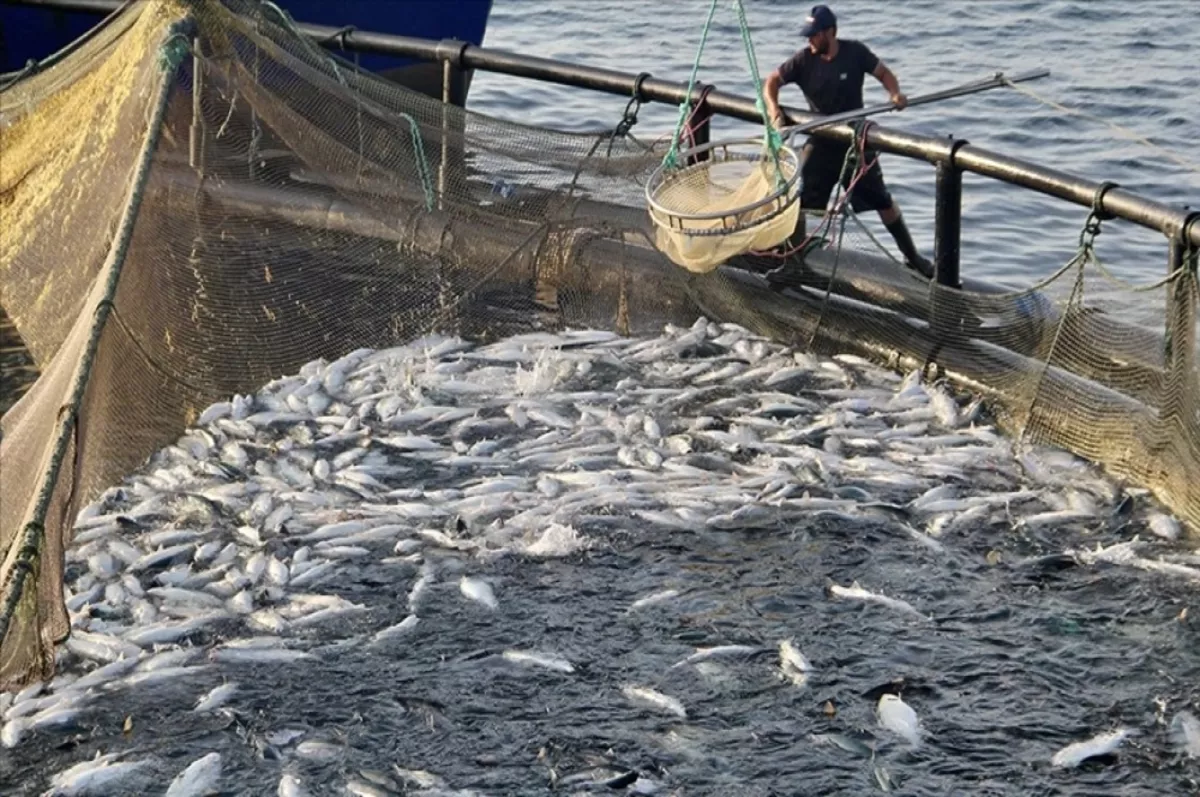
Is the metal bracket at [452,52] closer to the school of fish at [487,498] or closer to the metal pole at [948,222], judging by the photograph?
the school of fish at [487,498]

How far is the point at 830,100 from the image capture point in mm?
10664

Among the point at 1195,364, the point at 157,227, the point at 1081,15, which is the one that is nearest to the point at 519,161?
the point at 157,227

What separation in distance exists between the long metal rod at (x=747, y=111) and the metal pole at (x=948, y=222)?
11 cm

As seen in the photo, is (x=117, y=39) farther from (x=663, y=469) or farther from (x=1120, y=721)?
(x=1120, y=721)

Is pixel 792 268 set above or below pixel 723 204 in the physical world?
below

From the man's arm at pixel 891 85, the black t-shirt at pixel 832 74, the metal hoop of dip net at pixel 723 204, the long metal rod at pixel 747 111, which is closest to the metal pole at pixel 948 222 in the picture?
the long metal rod at pixel 747 111

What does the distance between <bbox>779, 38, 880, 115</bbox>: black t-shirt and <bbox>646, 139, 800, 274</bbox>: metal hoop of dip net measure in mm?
1649

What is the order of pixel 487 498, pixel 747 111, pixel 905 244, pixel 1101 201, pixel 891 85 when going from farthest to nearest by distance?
pixel 905 244 → pixel 891 85 → pixel 747 111 → pixel 487 498 → pixel 1101 201

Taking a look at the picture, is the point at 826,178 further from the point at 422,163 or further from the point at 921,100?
the point at 422,163

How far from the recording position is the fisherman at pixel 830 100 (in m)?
10.0

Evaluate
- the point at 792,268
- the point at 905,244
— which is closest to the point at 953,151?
the point at 792,268

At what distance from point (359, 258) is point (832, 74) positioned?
3296 mm

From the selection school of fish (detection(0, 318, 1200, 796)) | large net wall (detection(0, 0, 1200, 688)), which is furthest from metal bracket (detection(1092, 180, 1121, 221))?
school of fish (detection(0, 318, 1200, 796))

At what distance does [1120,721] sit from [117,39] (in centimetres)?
657
